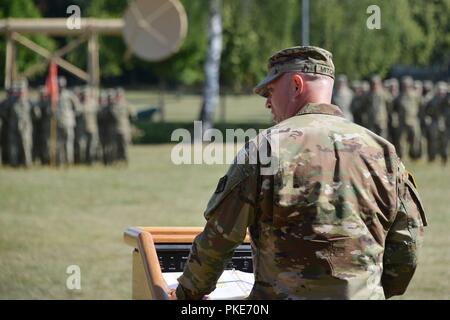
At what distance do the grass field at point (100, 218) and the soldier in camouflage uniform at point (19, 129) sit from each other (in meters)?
0.39

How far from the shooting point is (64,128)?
19234 millimetres

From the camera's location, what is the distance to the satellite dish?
74.3 feet

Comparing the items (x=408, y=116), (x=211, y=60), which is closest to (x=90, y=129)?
(x=408, y=116)

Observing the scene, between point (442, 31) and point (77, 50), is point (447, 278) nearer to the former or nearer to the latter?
point (442, 31)

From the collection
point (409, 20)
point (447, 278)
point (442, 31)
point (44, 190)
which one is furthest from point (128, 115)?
point (442, 31)

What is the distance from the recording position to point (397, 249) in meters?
3.30

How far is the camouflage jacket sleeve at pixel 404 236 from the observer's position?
3.25 metres

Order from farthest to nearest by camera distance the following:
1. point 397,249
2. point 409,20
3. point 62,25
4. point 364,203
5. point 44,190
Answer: point 409,20 < point 62,25 < point 44,190 < point 397,249 < point 364,203

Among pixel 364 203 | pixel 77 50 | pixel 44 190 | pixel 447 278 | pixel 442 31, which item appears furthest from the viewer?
pixel 77 50

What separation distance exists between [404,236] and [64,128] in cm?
1643

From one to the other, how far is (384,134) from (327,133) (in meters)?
17.7

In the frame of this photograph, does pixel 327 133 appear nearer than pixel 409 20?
Yes

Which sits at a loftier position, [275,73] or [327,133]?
[275,73]
